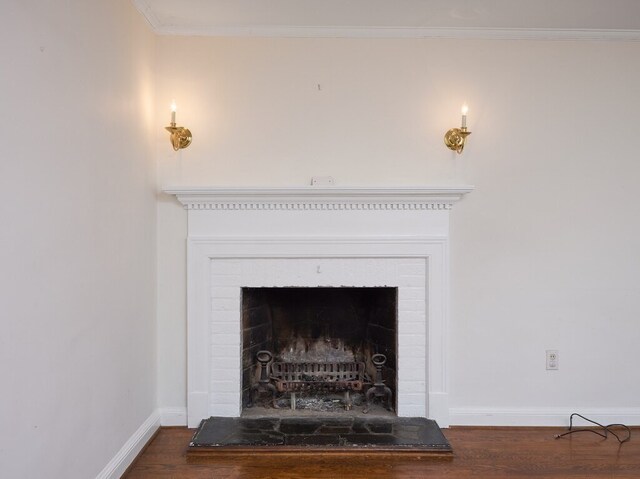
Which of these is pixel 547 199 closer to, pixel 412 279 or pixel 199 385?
pixel 412 279

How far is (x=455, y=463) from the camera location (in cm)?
227

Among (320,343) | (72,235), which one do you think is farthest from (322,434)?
(72,235)

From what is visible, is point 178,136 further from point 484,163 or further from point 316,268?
point 484,163

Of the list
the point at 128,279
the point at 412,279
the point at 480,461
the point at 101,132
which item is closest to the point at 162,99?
the point at 101,132

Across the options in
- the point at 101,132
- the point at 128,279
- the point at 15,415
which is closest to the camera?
the point at 15,415

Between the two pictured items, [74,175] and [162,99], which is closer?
[74,175]

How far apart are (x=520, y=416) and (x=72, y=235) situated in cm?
246

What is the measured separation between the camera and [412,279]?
2666mm

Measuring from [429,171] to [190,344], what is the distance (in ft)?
5.42

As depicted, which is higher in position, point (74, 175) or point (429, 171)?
point (429, 171)

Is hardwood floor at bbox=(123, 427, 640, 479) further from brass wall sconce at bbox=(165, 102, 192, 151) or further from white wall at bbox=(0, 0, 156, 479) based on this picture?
brass wall sconce at bbox=(165, 102, 192, 151)

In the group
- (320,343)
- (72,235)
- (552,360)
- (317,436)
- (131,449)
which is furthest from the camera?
(320,343)

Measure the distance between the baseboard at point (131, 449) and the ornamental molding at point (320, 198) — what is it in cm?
117

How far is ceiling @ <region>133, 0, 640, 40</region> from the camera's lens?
7.75ft
